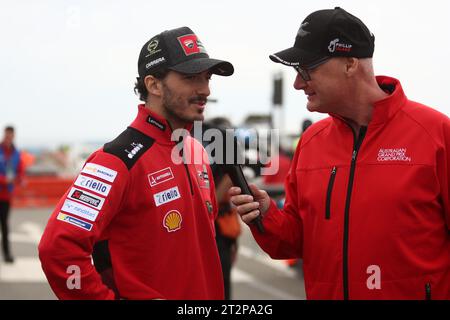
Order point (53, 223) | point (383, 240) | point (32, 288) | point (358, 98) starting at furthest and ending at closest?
point (32, 288), point (358, 98), point (383, 240), point (53, 223)

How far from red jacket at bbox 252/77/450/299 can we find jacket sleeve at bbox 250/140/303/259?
0.17m

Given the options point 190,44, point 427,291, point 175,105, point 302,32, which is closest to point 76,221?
point 175,105

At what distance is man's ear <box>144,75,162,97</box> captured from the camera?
148 inches

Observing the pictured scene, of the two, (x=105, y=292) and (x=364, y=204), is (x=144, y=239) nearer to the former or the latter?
(x=105, y=292)

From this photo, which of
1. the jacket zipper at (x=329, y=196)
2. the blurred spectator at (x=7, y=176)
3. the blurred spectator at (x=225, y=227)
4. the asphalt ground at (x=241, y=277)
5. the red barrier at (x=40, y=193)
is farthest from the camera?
the red barrier at (x=40, y=193)

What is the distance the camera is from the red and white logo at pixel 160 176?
11.5 feet

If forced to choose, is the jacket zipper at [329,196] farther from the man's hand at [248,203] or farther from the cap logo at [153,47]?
the cap logo at [153,47]

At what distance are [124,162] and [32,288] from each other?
6.86 metres

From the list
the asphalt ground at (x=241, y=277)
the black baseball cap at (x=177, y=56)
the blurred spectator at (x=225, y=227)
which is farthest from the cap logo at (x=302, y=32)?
the asphalt ground at (x=241, y=277)

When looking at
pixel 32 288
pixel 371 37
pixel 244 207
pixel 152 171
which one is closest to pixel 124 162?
pixel 152 171

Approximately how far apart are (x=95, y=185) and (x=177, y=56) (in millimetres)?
765

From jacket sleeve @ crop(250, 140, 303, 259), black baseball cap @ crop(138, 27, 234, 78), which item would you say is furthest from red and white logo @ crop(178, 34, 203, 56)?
jacket sleeve @ crop(250, 140, 303, 259)

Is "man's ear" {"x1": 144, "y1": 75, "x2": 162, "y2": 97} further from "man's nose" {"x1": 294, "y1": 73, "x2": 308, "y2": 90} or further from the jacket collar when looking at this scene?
"man's nose" {"x1": 294, "y1": 73, "x2": 308, "y2": 90}
